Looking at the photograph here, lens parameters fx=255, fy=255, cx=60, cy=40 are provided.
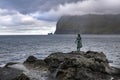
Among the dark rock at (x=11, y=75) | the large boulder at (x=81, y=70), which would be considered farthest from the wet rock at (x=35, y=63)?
the dark rock at (x=11, y=75)

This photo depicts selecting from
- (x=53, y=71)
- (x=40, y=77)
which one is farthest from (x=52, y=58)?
(x=40, y=77)

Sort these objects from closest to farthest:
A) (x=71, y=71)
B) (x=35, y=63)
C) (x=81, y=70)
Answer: (x=81, y=70)
(x=71, y=71)
(x=35, y=63)

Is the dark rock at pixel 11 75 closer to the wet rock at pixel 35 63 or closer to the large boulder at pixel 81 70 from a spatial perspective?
the large boulder at pixel 81 70

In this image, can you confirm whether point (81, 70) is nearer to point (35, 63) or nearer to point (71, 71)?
point (71, 71)

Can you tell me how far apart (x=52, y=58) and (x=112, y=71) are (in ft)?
24.2

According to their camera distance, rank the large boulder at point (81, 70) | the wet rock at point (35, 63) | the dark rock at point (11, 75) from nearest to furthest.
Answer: the dark rock at point (11, 75) → the large boulder at point (81, 70) → the wet rock at point (35, 63)

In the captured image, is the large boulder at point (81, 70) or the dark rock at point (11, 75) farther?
the large boulder at point (81, 70)

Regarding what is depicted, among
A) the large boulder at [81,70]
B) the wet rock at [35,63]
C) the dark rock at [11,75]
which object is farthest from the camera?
the wet rock at [35,63]

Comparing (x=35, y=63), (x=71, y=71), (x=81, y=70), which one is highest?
(x=81, y=70)

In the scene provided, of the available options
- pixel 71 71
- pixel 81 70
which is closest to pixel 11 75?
pixel 71 71

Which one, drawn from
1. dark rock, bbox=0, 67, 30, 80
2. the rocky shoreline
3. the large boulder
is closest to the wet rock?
the rocky shoreline

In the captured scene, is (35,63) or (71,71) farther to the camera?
(35,63)

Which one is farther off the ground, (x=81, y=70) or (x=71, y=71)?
(x=81, y=70)

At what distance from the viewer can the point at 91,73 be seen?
1004 inches
